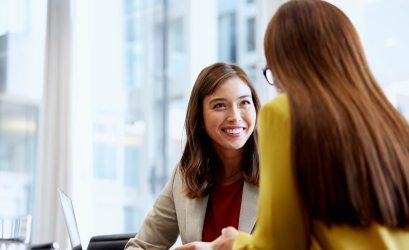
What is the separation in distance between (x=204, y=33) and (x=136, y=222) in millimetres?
1878

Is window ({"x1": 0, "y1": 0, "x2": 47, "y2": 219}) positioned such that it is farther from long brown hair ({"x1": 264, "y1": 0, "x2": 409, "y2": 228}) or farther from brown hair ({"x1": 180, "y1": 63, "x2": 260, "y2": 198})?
long brown hair ({"x1": 264, "y1": 0, "x2": 409, "y2": 228})

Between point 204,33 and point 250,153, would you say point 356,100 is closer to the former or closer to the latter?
point 250,153

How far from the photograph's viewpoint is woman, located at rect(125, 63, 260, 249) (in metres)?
1.76

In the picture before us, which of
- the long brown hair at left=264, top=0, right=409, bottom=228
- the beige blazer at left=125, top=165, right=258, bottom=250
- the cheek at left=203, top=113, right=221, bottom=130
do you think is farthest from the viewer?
the cheek at left=203, top=113, right=221, bottom=130

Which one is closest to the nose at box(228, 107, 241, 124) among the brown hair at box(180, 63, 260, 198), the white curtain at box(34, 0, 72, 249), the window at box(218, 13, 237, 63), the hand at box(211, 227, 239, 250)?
the brown hair at box(180, 63, 260, 198)

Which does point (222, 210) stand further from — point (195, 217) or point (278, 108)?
point (278, 108)

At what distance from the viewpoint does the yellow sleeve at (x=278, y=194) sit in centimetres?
86

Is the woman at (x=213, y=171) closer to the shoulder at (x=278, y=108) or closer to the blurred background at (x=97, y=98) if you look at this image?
the shoulder at (x=278, y=108)

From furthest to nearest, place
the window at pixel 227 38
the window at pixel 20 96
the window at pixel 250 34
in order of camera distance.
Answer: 1. the window at pixel 20 96
2. the window at pixel 227 38
3. the window at pixel 250 34

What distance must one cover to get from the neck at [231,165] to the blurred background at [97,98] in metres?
2.07

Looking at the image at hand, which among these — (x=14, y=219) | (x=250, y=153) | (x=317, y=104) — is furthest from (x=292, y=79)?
(x=250, y=153)

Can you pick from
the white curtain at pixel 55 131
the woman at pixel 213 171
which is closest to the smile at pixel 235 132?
the woman at pixel 213 171

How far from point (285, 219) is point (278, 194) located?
0.05 meters

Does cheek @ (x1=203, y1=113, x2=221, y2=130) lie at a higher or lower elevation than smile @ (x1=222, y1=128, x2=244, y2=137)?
higher
